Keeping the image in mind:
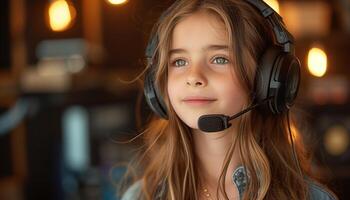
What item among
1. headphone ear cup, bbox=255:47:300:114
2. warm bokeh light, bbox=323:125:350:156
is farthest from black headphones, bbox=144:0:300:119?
warm bokeh light, bbox=323:125:350:156

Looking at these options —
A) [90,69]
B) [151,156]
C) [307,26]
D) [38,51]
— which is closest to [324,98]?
[307,26]

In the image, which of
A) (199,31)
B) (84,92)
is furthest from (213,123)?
(84,92)

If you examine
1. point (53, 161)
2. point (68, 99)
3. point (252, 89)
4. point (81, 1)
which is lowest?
point (53, 161)

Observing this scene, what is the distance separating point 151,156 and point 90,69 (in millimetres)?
4583

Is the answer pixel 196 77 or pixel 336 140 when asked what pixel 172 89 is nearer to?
pixel 196 77

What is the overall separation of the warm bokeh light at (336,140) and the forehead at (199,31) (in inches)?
116

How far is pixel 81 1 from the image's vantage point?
6.48 m

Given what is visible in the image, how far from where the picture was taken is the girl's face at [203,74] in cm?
146

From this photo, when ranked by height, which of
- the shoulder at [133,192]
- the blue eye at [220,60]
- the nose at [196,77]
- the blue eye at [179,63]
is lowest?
the shoulder at [133,192]

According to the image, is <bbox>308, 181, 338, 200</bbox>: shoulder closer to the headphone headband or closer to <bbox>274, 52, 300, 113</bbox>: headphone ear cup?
<bbox>274, 52, 300, 113</bbox>: headphone ear cup

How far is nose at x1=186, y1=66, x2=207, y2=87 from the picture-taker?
1.45 meters

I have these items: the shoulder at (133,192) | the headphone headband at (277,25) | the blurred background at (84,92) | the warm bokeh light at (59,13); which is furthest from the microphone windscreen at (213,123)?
the warm bokeh light at (59,13)

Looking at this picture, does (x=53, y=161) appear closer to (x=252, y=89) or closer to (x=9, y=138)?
(x=9, y=138)

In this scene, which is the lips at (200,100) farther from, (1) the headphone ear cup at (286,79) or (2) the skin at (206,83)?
(1) the headphone ear cup at (286,79)
